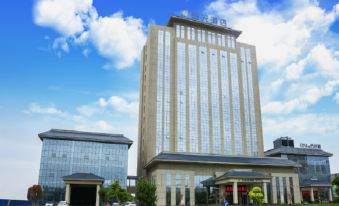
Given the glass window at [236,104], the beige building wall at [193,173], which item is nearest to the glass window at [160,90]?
the beige building wall at [193,173]

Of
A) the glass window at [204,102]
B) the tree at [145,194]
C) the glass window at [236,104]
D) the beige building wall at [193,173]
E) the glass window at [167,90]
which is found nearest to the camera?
the tree at [145,194]

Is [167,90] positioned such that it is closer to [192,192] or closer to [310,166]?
[192,192]

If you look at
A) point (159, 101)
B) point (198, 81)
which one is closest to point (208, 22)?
point (198, 81)

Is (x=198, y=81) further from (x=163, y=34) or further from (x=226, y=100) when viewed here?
(x=163, y=34)

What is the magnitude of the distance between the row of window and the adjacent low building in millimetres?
30585

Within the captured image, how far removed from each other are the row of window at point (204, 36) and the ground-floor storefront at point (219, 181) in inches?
1314

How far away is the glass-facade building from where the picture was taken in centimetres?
6635

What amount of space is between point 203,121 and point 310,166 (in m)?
33.1

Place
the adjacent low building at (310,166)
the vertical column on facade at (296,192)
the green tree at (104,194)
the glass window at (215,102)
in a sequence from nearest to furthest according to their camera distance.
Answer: the green tree at (104,194)
the vertical column on facade at (296,192)
the glass window at (215,102)
the adjacent low building at (310,166)

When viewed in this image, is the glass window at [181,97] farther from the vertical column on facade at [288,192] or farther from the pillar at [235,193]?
the vertical column on facade at [288,192]

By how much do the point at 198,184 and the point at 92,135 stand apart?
26.8 metres

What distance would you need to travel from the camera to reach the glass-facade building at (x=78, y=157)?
66.3 m

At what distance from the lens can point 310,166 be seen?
85.8 meters

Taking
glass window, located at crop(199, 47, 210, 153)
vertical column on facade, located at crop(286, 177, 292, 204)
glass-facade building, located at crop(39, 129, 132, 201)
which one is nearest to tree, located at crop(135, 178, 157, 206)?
glass-facade building, located at crop(39, 129, 132, 201)
